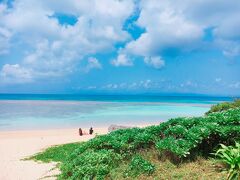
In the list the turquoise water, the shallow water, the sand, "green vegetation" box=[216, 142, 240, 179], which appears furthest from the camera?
the turquoise water

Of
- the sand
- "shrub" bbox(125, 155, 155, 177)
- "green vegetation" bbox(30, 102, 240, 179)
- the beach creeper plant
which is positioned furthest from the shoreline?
"shrub" bbox(125, 155, 155, 177)

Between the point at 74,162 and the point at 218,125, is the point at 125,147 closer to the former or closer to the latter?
the point at 74,162

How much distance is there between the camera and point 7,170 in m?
13.6

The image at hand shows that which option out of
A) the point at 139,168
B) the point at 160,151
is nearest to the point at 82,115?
the point at 160,151

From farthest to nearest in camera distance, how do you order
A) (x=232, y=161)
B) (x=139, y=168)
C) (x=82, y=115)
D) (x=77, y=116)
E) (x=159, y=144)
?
1. (x=82, y=115)
2. (x=77, y=116)
3. (x=159, y=144)
4. (x=139, y=168)
5. (x=232, y=161)

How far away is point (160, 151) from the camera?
8469 millimetres

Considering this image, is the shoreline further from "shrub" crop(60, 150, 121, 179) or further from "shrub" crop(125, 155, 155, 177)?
"shrub" crop(125, 155, 155, 177)

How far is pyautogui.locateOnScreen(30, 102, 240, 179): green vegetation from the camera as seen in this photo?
7949mm

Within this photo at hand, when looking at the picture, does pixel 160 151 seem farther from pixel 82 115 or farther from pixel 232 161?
pixel 82 115

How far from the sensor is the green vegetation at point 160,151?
795 cm

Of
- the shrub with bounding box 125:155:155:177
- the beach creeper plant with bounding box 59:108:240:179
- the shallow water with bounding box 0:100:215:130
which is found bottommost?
the shallow water with bounding box 0:100:215:130

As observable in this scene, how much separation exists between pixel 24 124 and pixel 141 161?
29.1m

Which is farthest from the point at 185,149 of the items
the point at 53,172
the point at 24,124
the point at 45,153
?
the point at 24,124

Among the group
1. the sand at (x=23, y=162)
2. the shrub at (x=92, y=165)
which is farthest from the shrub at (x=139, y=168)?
the sand at (x=23, y=162)
